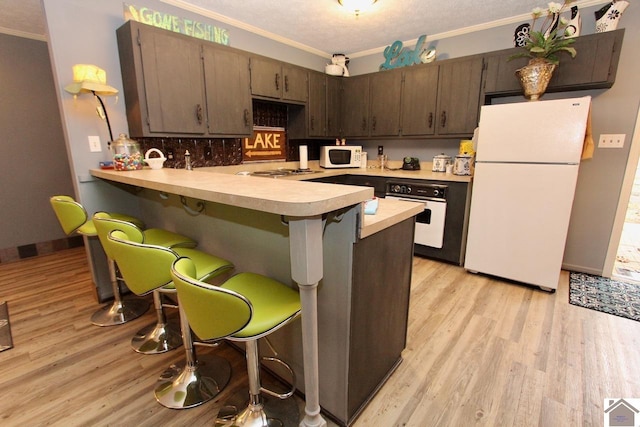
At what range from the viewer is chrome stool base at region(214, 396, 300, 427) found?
Result: 1.30 meters

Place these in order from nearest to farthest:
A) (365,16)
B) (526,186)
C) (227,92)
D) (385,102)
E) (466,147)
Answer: (526,186), (227,92), (365,16), (466,147), (385,102)

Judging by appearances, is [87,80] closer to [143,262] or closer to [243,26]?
[143,262]

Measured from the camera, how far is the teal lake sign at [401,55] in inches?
138

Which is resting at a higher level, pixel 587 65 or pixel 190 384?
pixel 587 65

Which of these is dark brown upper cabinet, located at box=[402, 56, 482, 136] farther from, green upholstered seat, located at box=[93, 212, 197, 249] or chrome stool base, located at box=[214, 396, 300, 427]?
chrome stool base, located at box=[214, 396, 300, 427]

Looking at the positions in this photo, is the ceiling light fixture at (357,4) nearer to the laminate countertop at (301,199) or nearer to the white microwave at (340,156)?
the white microwave at (340,156)

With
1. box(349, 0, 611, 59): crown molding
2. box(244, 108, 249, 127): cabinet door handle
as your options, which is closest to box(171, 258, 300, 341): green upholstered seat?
box(244, 108, 249, 127): cabinet door handle

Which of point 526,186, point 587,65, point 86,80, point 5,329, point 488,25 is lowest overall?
point 5,329

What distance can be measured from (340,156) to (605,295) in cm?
297

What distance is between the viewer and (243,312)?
0.93m

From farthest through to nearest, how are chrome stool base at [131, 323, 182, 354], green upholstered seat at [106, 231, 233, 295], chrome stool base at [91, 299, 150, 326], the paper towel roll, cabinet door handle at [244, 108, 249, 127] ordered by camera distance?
the paper towel roll
cabinet door handle at [244, 108, 249, 127]
chrome stool base at [91, 299, 150, 326]
chrome stool base at [131, 323, 182, 354]
green upholstered seat at [106, 231, 233, 295]

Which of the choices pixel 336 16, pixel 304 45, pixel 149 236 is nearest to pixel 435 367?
pixel 149 236

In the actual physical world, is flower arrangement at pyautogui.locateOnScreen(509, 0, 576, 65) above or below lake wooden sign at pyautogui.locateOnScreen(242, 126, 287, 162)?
above

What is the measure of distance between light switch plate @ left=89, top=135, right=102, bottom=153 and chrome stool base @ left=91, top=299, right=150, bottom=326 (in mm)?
1207
